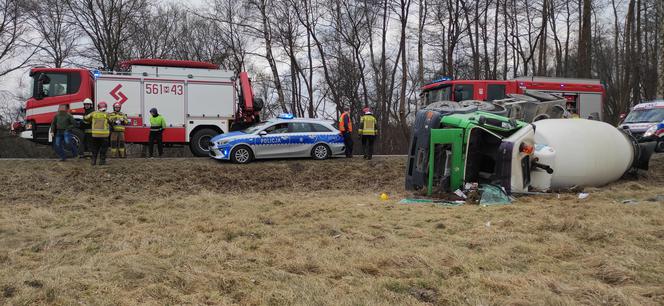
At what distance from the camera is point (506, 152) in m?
8.92

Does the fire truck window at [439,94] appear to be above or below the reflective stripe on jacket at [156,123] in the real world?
above

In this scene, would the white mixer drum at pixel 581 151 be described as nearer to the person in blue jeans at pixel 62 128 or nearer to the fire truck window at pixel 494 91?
the fire truck window at pixel 494 91

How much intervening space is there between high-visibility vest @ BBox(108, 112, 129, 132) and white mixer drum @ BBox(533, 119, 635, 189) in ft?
33.9

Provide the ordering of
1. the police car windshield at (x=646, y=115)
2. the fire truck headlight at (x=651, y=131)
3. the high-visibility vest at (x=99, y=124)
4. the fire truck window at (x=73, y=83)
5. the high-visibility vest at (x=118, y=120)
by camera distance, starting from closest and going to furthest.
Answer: the high-visibility vest at (x=99, y=124), the high-visibility vest at (x=118, y=120), the fire truck window at (x=73, y=83), the fire truck headlight at (x=651, y=131), the police car windshield at (x=646, y=115)

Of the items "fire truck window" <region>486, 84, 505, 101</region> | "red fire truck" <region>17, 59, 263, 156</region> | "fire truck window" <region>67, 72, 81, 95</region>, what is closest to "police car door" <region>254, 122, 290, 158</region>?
"red fire truck" <region>17, 59, 263, 156</region>

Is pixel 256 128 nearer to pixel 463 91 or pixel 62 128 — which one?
pixel 62 128

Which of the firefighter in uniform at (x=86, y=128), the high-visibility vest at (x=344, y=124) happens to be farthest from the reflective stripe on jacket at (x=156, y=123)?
Result: the high-visibility vest at (x=344, y=124)

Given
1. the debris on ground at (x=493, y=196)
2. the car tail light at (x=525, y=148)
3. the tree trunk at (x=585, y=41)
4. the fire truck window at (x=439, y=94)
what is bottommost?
the debris on ground at (x=493, y=196)

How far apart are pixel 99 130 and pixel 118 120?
1.42 meters

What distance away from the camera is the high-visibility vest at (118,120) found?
13.9 m

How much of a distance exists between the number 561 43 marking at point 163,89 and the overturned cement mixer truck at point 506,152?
26.9ft

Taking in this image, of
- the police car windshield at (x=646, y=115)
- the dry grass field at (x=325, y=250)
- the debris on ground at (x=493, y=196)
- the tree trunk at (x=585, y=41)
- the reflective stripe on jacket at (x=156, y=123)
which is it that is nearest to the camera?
the dry grass field at (x=325, y=250)

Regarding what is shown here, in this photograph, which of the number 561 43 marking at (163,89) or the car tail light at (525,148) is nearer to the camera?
the car tail light at (525,148)

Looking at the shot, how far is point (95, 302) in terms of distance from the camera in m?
3.71
